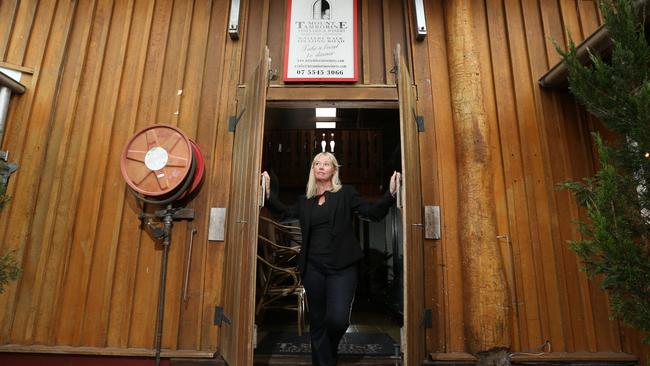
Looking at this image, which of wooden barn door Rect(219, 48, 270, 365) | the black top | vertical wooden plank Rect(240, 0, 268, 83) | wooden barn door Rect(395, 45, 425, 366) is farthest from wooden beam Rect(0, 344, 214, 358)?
vertical wooden plank Rect(240, 0, 268, 83)

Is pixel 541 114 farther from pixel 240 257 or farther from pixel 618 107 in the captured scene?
pixel 240 257

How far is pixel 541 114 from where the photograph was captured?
3.66 m

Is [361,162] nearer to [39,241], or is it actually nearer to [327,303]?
[327,303]

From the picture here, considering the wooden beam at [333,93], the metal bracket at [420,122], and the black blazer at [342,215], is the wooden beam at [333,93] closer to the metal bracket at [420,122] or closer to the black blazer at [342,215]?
the metal bracket at [420,122]

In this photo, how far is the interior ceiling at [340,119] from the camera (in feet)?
26.7

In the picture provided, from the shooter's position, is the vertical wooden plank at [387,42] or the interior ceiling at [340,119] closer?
the vertical wooden plank at [387,42]

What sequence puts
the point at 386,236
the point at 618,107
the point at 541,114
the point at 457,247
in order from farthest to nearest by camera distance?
the point at 386,236, the point at 541,114, the point at 457,247, the point at 618,107

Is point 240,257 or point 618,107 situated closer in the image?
point 618,107

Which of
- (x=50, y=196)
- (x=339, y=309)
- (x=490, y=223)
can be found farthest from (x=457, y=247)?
(x=50, y=196)

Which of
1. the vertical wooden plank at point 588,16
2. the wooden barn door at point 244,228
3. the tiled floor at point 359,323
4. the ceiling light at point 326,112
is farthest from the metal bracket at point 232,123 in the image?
the ceiling light at point 326,112

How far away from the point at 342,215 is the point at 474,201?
1.18 metres

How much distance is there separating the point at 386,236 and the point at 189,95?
16.8ft

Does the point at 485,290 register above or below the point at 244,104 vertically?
below

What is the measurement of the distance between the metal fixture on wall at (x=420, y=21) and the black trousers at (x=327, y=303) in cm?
244
